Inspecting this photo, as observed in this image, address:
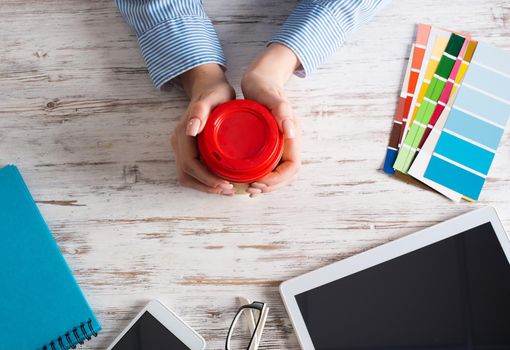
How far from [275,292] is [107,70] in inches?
16.0

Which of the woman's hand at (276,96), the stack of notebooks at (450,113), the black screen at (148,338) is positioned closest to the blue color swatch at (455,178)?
the stack of notebooks at (450,113)

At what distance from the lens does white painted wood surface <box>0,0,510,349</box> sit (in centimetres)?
74

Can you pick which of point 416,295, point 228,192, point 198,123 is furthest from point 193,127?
point 416,295

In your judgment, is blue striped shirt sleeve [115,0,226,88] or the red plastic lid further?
blue striped shirt sleeve [115,0,226,88]

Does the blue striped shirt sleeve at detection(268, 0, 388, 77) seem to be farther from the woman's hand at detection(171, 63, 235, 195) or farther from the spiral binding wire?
the spiral binding wire

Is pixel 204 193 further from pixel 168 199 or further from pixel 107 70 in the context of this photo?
pixel 107 70

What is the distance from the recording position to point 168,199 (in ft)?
2.48

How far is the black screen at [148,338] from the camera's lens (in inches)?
27.9

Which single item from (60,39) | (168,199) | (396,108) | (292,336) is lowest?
(292,336)

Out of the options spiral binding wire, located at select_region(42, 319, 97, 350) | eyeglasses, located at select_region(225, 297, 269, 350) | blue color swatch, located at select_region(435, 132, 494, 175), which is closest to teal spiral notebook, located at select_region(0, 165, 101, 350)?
spiral binding wire, located at select_region(42, 319, 97, 350)

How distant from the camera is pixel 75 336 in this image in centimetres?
72

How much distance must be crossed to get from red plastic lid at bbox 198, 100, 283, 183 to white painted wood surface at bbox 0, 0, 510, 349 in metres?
0.16

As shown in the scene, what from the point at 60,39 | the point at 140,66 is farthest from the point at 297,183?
the point at 60,39

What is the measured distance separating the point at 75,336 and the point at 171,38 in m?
0.42
